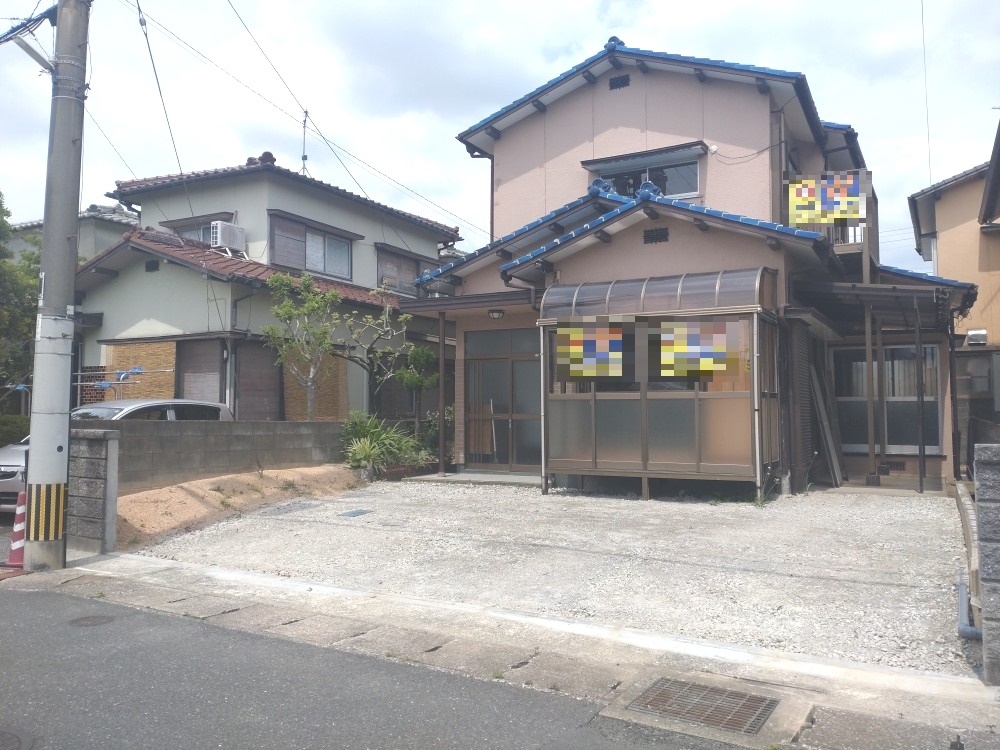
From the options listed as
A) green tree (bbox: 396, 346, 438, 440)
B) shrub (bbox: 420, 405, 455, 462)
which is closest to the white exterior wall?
green tree (bbox: 396, 346, 438, 440)

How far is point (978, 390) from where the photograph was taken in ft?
47.8

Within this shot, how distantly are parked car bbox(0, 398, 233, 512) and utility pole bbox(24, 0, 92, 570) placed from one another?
1.50 meters

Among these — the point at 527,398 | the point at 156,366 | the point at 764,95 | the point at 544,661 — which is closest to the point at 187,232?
the point at 156,366

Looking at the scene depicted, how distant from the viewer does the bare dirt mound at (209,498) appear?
1005cm

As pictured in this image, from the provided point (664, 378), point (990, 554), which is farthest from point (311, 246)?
point (990, 554)

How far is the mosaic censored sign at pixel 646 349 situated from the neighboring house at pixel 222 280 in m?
7.04

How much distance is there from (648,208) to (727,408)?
11.1ft

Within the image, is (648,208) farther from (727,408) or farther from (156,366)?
(156,366)

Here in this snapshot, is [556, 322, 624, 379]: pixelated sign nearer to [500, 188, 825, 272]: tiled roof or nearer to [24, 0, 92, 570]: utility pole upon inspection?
[500, 188, 825, 272]: tiled roof

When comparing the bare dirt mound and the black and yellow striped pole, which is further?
the bare dirt mound

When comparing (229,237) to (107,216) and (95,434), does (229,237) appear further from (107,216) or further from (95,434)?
(95,434)

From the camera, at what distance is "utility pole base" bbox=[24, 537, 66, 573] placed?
8352 mm

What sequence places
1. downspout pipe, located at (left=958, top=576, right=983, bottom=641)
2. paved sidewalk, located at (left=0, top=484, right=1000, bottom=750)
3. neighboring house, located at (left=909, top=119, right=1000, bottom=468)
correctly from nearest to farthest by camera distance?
paved sidewalk, located at (left=0, top=484, right=1000, bottom=750)
downspout pipe, located at (left=958, top=576, right=983, bottom=641)
neighboring house, located at (left=909, top=119, right=1000, bottom=468)

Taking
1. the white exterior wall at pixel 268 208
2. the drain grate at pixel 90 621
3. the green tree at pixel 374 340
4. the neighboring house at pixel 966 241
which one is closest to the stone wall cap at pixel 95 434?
the drain grate at pixel 90 621
